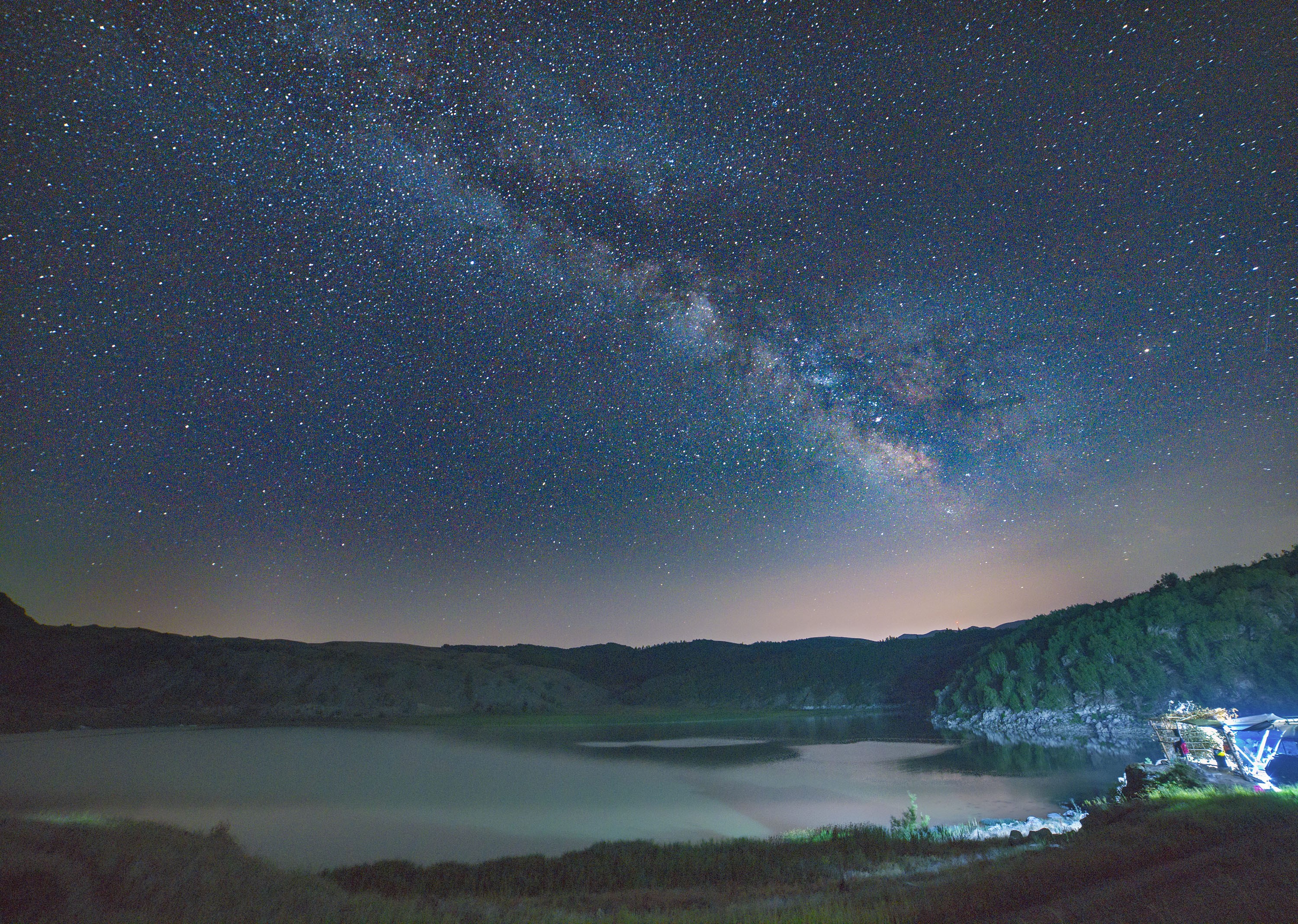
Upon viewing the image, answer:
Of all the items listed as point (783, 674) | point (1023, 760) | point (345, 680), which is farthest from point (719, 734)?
point (345, 680)

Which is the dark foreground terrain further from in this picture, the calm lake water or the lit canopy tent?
the calm lake water

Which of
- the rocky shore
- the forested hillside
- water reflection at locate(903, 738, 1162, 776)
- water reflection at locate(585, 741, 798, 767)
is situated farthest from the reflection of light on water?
the forested hillside

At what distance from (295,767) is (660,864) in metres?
41.2

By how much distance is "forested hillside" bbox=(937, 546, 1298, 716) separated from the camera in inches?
2079

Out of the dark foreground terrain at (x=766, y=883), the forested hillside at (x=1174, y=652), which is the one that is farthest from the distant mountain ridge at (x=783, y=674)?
the dark foreground terrain at (x=766, y=883)

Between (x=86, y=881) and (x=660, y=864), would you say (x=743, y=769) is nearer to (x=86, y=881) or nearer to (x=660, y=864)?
(x=660, y=864)

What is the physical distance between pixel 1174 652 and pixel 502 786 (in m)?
64.2

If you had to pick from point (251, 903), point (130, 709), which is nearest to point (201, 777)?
point (251, 903)

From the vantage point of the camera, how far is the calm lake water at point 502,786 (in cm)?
2516

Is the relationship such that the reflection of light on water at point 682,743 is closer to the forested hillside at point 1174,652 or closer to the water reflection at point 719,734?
the water reflection at point 719,734

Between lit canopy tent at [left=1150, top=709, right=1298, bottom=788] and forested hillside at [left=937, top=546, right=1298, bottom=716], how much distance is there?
42.0m

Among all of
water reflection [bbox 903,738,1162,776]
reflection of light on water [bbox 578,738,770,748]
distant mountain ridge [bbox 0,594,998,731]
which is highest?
distant mountain ridge [bbox 0,594,998,731]

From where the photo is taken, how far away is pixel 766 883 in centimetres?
1466

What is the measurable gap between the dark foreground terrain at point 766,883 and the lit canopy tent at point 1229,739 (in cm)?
551
